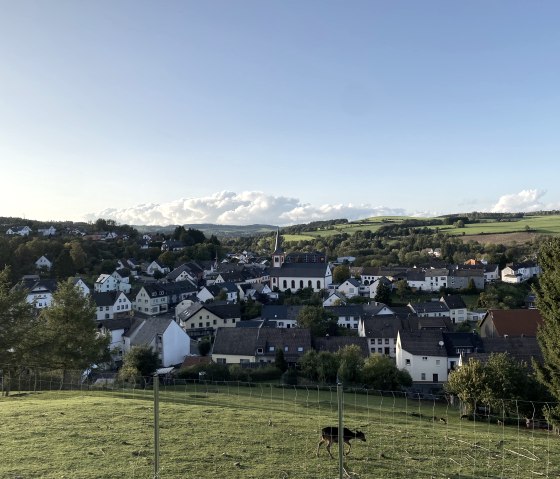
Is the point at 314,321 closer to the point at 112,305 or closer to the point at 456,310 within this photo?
the point at 456,310

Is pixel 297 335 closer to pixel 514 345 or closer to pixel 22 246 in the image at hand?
pixel 514 345

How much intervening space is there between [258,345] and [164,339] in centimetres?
848

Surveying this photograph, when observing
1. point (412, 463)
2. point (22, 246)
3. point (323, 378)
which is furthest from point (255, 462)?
point (22, 246)

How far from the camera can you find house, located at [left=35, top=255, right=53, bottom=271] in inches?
3376

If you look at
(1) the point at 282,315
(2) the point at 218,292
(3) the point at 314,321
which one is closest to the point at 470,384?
(3) the point at 314,321

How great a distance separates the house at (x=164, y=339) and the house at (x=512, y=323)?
3010 centimetres

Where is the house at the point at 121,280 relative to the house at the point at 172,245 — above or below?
below

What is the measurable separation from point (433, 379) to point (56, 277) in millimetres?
66500

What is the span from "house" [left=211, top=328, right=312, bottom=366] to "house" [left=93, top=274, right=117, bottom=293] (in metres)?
43.9

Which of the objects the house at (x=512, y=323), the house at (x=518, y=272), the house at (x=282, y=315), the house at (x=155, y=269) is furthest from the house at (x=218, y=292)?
the house at (x=518, y=272)

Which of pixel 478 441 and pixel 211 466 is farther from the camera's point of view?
pixel 478 441

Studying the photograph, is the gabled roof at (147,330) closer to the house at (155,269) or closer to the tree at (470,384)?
the tree at (470,384)

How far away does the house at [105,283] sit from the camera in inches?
3145

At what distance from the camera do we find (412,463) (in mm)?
11367
